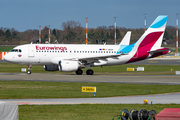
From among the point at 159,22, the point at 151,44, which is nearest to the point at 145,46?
the point at 151,44

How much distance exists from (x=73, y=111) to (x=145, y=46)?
32.6 meters

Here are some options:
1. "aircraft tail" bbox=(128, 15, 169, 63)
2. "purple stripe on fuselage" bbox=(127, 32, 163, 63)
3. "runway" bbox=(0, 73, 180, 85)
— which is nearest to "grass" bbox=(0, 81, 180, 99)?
"runway" bbox=(0, 73, 180, 85)

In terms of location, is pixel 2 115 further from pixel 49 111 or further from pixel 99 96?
pixel 99 96

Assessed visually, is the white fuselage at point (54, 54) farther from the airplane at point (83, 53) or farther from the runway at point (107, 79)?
the runway at point (107, 79)

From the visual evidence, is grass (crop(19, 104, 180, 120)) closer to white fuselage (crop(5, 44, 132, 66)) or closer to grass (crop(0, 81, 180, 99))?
grass (crop(0, 81, 180, 99))

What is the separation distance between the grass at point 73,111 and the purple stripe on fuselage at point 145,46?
2828 cm

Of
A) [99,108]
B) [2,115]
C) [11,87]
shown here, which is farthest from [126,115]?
[11,87]

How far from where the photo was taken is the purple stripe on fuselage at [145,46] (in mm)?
50250

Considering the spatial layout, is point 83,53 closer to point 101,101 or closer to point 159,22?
point 159,22

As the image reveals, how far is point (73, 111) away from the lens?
19734 mm

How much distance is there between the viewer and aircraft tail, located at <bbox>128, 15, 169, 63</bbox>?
50.3 meters

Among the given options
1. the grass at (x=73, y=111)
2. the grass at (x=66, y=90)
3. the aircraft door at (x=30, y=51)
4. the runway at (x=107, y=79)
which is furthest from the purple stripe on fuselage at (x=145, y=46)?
the grass at (x=73, y=111)

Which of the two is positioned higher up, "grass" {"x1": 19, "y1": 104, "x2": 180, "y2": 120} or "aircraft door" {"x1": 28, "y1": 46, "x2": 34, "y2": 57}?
"aircraft door" {"x1": 28, "y1": 46, "x2": 34, "y2": 57}

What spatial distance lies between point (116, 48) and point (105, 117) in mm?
33246
